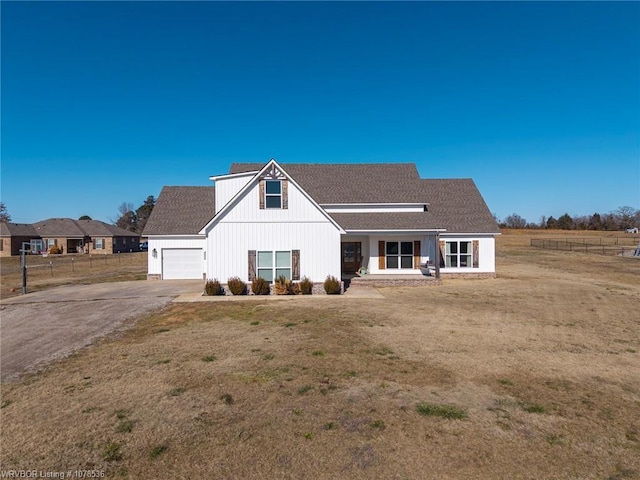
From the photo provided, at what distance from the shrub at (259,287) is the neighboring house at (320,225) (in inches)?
28.5

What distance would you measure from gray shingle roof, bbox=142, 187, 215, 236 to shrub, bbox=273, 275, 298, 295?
28.4ft

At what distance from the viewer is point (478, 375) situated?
731cm

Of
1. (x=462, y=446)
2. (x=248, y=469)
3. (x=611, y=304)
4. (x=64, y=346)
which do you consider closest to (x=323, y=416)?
(x=248, y=469)

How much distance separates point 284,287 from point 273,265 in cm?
143

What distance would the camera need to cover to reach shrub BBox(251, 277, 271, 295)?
17.4m

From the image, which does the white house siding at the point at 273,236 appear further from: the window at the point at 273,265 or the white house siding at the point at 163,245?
the white house siding at the point at 163,245

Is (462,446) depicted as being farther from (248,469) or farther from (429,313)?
(429,313)

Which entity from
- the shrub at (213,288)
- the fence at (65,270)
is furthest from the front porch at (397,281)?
the fence at (65,270)

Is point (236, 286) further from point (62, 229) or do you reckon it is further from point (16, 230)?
point (16, 230)

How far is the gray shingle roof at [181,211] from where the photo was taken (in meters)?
23.5

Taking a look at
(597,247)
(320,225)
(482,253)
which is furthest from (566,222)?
(320,225)

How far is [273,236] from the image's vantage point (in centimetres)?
1822

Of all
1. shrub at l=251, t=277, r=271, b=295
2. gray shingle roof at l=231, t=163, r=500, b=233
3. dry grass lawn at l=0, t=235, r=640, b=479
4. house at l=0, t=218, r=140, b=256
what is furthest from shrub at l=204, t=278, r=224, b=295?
house at l=0, t=218, r=140, b=256

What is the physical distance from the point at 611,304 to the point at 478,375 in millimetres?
11504
